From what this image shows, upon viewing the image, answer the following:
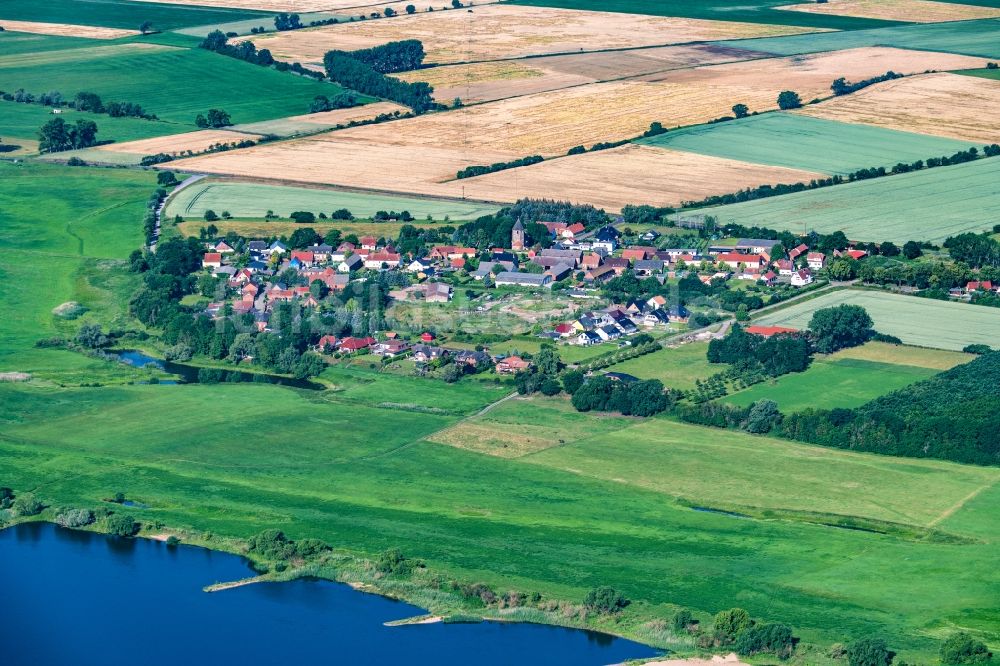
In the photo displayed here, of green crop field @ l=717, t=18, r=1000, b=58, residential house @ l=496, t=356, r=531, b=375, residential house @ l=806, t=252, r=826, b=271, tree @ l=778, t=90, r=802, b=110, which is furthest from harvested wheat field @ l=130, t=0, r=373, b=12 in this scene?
residential house @ l=496, t=356, r=531, b=375

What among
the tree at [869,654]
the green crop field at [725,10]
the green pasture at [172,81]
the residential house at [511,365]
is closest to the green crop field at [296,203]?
the green pasture at [172,81]

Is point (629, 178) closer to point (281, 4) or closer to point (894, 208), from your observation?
point (894, 208)

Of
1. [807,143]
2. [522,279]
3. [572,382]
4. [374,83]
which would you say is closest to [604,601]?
[572,382]

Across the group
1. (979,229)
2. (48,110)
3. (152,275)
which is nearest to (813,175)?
(979,229)

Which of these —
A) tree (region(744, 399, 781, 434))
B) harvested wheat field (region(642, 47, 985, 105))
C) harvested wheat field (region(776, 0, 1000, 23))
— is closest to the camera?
tree (region(744, 399, 781, 434))

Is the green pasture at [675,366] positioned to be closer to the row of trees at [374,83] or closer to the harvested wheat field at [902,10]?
the row of trees at [374,83]

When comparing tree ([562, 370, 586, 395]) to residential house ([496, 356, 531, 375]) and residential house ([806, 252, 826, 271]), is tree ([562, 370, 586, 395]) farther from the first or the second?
residential house ([806, 252, 826, 271])
